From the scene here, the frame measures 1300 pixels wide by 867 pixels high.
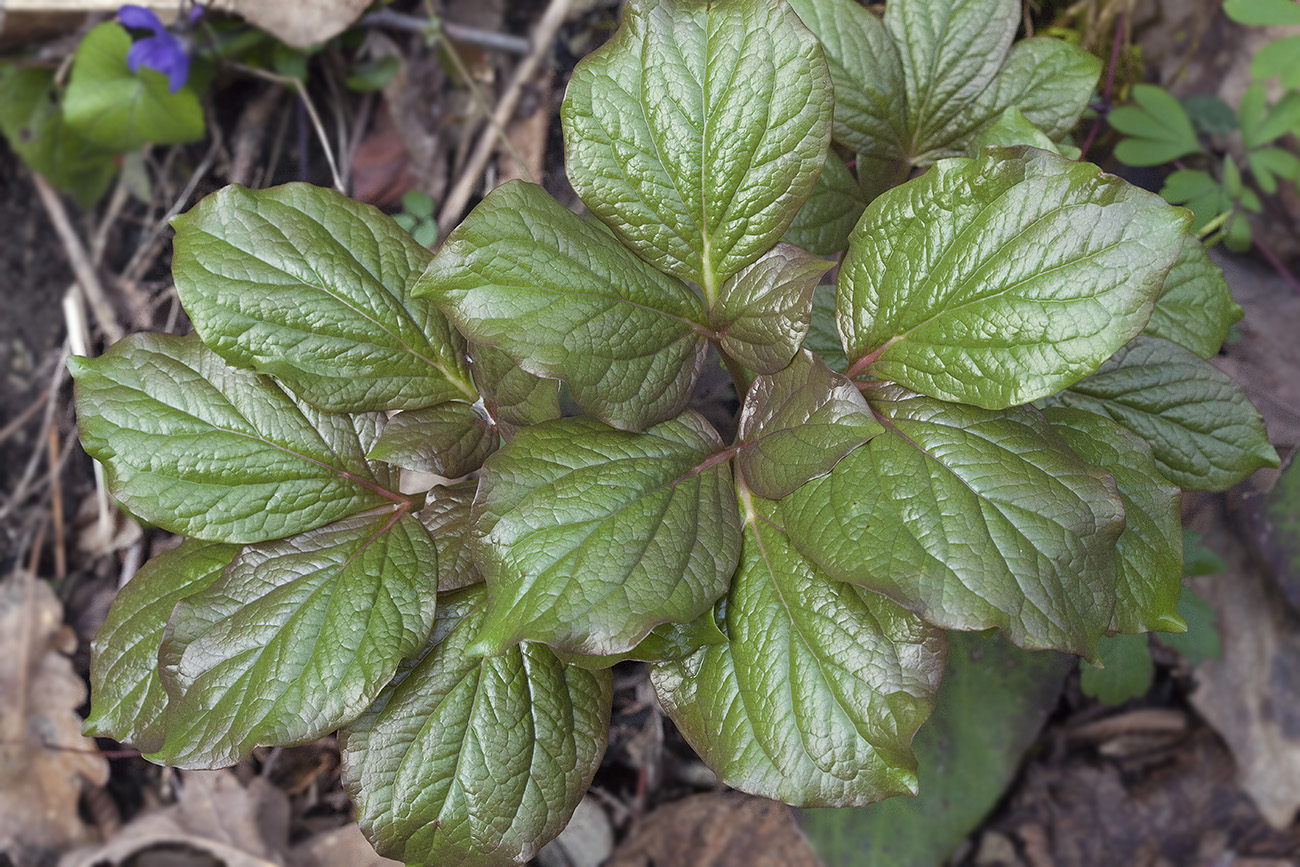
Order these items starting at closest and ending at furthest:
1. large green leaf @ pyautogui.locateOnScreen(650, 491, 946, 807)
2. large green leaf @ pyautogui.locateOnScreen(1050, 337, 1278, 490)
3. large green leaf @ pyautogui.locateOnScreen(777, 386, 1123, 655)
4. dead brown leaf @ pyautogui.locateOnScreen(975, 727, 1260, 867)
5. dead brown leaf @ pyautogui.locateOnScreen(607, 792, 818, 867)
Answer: large green leaf @ pyautogui.locateOnScreen(777, 386, 1123, 655)
large green leaf @ pyautogui.locateOnScreen(650, 491, 946, 807)
large green leaf @ pyautogui.locateOnScreen(1050, 337, 1278, 490)
dead brown leaf @ pyautogui.locateOnScreen(607, 792, 818, 867)
dead brown leaf @ pyautogui.locateOnScreen(975, 727, 1260, 867)

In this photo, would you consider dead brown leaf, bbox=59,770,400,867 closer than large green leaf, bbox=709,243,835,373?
No

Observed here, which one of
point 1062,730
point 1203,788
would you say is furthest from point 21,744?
point 1203,788

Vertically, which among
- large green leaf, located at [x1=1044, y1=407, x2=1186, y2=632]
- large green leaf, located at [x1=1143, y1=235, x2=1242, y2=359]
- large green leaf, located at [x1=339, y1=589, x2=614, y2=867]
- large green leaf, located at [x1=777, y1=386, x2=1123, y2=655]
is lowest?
large green leaf, located at [x1=339, y1=589, x2=614, y2=867]

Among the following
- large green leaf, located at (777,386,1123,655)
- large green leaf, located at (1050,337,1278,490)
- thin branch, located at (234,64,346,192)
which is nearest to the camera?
large green leaf, located at (777,386,1123,655)

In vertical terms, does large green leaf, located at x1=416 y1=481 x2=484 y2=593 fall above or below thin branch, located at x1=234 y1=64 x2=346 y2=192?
below

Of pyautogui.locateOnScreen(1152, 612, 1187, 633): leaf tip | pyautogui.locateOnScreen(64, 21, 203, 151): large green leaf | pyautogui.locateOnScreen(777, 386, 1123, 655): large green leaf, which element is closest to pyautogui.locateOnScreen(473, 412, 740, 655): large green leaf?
pyautogui.locateOnScreen(777, 386, 1123, 655): large green leaf

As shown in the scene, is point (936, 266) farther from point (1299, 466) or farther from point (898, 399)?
point (1299, 466)

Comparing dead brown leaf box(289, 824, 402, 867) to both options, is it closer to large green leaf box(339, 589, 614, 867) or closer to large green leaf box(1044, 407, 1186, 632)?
large green leaf box(339, 589, 614, 867)
